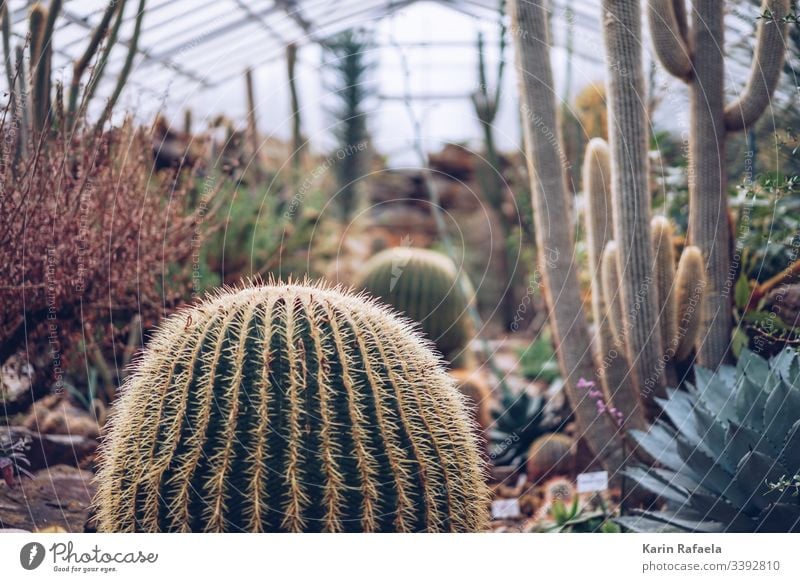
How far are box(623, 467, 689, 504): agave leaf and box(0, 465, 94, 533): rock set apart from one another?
5.32ft

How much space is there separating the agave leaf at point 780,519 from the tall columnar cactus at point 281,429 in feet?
3.11

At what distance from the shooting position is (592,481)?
2.56 meters

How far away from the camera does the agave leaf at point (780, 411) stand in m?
2.27

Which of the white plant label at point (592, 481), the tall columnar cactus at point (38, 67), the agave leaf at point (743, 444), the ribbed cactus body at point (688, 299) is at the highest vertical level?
the tall columnar cactus at point (38, 67)

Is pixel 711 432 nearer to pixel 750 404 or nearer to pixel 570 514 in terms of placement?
pixel 750 404

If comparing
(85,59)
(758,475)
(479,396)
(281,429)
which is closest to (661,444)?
(758,475)

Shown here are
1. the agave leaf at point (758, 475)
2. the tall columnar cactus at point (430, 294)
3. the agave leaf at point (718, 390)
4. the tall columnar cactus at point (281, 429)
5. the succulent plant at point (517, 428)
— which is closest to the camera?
the tall columnar cactus at point (281, 429)

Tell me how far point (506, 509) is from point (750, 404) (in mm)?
884

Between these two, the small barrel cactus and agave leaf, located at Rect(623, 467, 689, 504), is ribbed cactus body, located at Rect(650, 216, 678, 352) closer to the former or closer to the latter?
agave leaf, located at Rect(623, 467, 689, 504)

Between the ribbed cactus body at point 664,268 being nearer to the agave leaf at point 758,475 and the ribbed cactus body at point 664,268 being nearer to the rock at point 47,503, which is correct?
the agave leaf at point 758,475

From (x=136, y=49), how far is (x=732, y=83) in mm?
2036

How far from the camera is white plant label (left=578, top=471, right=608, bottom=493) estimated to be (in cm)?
256

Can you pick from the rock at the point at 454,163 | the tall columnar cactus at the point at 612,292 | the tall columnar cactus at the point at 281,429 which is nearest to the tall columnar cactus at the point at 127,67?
the tall columnar cactus at the point at 281,429
